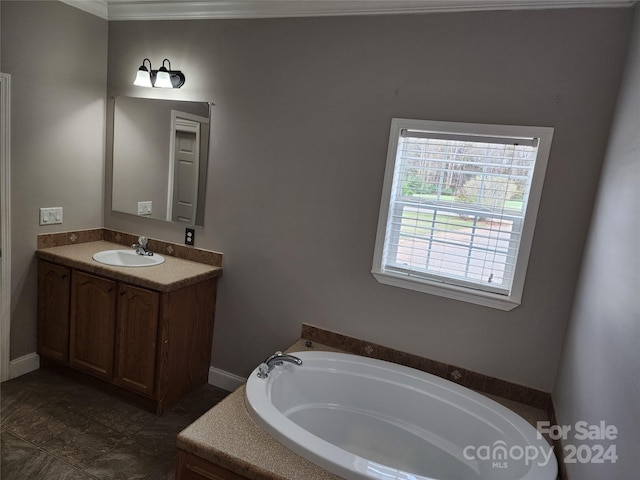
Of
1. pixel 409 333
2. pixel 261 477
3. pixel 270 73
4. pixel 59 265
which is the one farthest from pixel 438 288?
pixel 59 265

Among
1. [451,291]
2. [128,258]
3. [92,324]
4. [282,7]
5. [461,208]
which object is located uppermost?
[282,7]

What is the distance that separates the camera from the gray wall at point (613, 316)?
114 centimetres

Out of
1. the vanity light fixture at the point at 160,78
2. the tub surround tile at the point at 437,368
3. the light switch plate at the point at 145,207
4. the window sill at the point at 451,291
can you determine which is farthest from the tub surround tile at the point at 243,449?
the vanity light fixture at the point at 160,78

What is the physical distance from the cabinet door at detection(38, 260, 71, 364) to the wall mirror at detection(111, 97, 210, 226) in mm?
661

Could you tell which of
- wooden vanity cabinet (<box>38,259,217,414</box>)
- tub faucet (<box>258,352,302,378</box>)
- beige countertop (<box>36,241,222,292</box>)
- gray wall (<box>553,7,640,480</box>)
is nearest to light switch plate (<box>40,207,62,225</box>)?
beige countertop (<box>36,241,222,292</box>)

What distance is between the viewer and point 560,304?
2.06m

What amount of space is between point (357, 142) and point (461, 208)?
2.28 feet

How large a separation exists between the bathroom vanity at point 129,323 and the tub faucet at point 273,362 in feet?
2.37

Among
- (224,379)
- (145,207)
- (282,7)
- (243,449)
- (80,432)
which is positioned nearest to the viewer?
(243,449)

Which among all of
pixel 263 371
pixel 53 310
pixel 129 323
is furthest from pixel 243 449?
pixel 53 310

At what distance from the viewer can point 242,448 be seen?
1.62 meters

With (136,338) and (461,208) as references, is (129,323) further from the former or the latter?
(461,208)

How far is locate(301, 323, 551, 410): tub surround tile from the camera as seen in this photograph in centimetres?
216

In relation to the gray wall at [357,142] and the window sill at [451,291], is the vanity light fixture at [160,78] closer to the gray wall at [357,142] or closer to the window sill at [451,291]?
the gray wall at [357,142]
